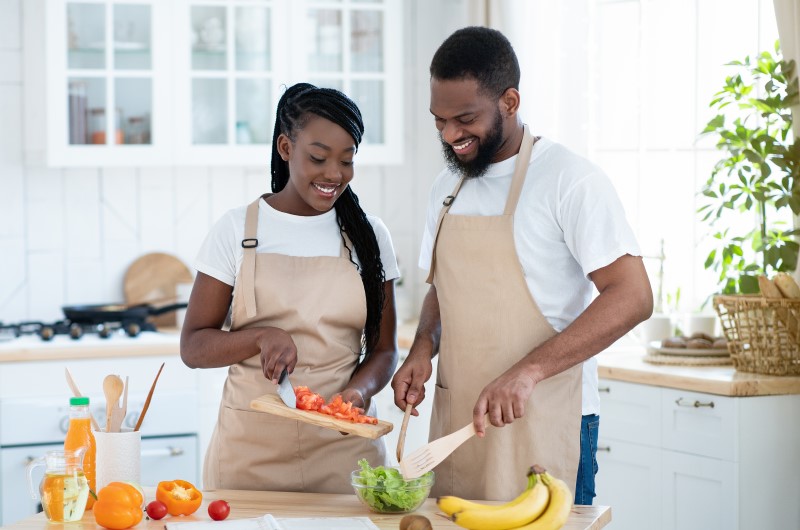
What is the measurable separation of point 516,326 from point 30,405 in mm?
2084

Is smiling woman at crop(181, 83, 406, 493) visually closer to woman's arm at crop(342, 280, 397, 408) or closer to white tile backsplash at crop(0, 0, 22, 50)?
woman's arm at crop(342, 280, 397, 408)

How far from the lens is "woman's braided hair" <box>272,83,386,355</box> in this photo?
7.18ft

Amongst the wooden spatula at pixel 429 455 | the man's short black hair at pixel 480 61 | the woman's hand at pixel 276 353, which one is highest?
the man's short black hair at pixel 480 61

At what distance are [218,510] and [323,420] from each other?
24 centimetres

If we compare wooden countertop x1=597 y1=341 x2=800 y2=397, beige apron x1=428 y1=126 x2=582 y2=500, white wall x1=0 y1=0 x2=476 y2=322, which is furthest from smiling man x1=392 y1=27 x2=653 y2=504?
white wall x1=0 y1=0 x2=476 y2=322

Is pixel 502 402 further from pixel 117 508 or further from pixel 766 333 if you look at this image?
pixel 766 333

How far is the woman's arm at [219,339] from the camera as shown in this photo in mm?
2039

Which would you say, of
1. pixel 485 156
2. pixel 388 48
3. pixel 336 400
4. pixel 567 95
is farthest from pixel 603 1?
pixel 336 400

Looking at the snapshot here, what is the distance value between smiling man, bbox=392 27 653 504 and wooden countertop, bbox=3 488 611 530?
224 millimetres

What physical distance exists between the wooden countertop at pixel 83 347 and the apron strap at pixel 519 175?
1.90 m

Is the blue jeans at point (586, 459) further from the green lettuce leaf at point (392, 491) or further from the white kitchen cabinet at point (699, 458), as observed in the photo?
the white kitchen cabinet at point (699, 458)

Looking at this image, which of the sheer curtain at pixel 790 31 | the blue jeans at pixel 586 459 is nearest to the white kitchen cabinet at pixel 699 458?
the sheer curtain at pixel 790 31

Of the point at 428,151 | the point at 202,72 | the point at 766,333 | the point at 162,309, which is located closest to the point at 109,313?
the point at 162,309

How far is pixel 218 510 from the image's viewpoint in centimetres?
178
